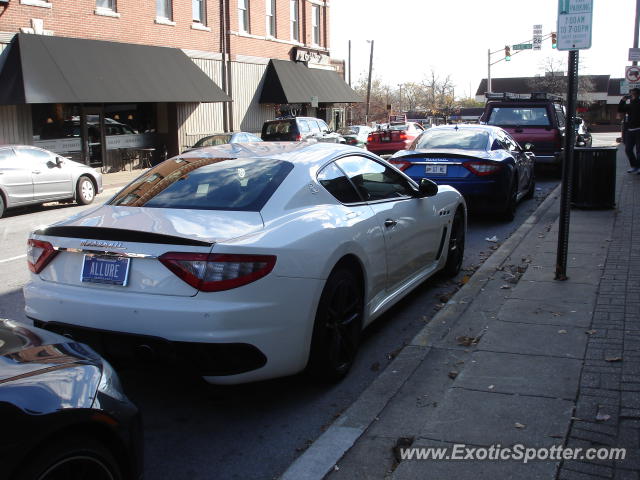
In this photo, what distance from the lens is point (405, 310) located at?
6473mm

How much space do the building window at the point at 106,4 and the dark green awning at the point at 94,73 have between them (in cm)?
127

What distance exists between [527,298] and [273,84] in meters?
25.5

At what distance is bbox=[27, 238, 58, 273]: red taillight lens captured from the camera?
13.6 feet

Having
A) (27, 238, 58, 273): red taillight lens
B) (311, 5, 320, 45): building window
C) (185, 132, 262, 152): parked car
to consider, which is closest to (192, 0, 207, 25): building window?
(185, 132, 262, 152): parked car

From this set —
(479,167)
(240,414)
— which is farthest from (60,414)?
(479,167)

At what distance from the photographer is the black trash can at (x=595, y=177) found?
11.0 m

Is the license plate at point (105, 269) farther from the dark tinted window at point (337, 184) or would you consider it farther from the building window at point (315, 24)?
the building window at point (315, 24)

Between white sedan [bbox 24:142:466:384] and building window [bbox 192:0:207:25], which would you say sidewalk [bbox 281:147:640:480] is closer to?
white sedan [bbox 24:142:466:384]

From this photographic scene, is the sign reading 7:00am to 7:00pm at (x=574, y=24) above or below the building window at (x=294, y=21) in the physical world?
below

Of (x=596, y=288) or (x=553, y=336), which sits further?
(x=596, y=288)

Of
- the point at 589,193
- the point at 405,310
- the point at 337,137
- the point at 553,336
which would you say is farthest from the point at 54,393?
the point at 337,137

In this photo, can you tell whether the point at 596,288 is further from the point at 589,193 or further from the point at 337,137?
the point at 337,137

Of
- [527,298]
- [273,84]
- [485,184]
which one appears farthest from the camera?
[273,84]

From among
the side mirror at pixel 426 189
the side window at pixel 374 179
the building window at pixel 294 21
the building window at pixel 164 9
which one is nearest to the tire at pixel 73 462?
the side window at pixel 374 179
